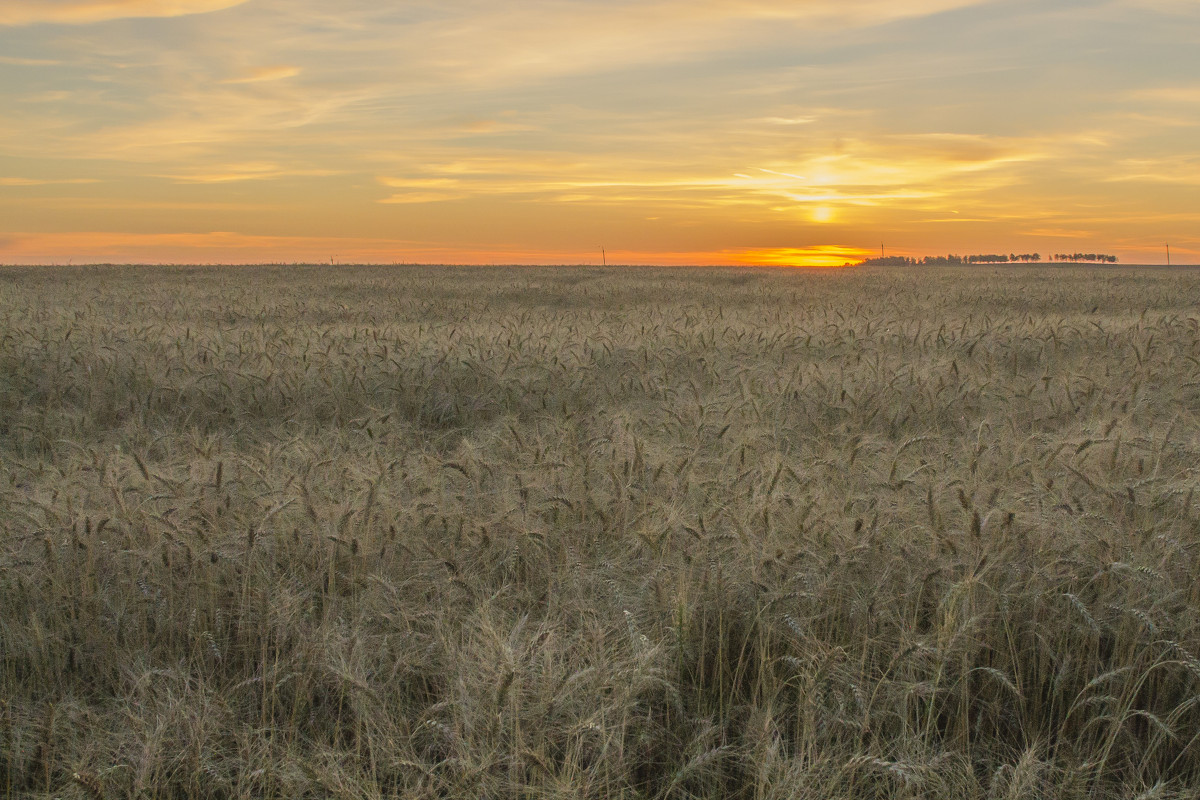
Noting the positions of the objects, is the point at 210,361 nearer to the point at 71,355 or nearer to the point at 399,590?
the point at 71,355

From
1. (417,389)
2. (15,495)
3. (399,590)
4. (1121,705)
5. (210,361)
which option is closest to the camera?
(1121,705)

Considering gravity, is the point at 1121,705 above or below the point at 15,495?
below

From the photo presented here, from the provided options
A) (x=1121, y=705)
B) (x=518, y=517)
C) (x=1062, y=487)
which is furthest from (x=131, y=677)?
(x=1062, y=487)

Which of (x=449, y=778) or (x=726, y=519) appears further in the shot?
(x=726, y=519)

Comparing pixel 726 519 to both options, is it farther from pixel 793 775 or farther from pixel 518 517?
pixel 793 775

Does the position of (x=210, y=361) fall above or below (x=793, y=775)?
above

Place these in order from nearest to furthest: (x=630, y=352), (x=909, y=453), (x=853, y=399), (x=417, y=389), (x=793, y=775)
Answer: (x=793, y=775) < (x=909, y=453) < (x=853, y=399) < (x=417, y=389) < (x=630, y=352)

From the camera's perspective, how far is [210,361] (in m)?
7.96

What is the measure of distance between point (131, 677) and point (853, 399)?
Answer: 15.9 ft

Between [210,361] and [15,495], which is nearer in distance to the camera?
[15,495]

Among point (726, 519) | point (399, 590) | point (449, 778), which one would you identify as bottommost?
point (449, 778)

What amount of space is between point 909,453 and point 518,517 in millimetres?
2329

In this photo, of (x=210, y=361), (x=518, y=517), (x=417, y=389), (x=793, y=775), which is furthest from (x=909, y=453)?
(x=210, y=361)

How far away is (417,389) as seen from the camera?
699cm
